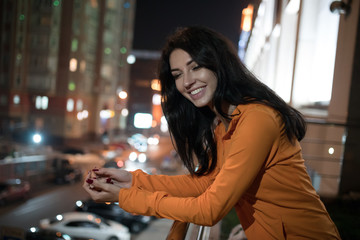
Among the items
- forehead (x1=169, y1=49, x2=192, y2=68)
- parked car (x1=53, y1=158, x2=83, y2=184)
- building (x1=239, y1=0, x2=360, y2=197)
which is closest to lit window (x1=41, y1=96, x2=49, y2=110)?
parked car (x1=53, y1=158, x2=83, y2=184)

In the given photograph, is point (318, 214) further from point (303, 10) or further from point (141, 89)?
point (141, 89)

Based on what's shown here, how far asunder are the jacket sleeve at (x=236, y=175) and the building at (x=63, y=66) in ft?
11.5

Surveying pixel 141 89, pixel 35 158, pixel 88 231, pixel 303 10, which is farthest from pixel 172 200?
pixel 141 89

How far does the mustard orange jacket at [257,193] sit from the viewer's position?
55cm

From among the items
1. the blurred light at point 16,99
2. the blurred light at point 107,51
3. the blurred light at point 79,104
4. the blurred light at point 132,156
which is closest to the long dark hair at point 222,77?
the blurred light at point 16,99

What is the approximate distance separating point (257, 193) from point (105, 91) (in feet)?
57.9

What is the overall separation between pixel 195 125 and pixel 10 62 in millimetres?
9259

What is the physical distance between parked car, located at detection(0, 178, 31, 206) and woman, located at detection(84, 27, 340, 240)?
5729 millimetres

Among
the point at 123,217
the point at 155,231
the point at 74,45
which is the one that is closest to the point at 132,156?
the point at 74,45

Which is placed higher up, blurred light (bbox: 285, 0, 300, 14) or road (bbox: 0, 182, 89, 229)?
blurred light (bbox: 285, 0, 300, 14)

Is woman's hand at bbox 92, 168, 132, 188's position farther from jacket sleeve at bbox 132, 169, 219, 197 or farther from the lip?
the lip

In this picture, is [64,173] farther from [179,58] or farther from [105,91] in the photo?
[105,91]

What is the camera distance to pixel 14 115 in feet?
38.2

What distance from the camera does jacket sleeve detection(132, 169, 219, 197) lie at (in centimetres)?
80
